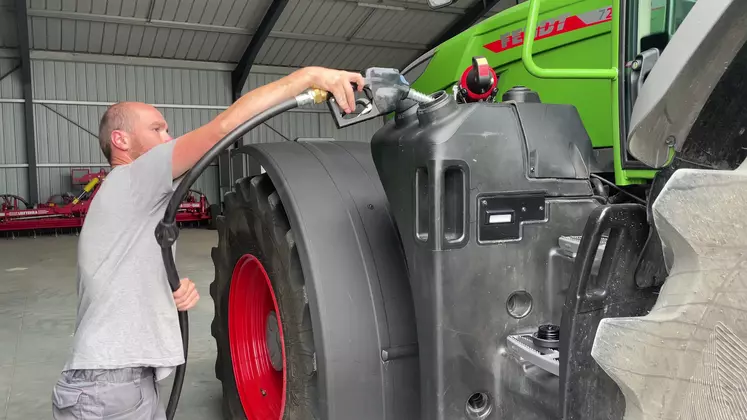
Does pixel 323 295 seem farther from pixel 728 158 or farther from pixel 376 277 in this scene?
pixel 728 158

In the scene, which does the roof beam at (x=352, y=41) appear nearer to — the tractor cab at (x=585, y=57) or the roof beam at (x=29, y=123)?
the roof beam at (x=29, y=123)

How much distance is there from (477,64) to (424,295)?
82 centimetres

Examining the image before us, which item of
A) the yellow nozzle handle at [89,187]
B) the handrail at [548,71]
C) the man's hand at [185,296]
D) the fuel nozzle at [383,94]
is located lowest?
the man's hand at [185,296]

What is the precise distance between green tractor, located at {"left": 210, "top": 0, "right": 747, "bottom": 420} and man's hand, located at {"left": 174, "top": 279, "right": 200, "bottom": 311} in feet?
0.91

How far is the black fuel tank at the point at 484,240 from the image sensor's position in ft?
4.99

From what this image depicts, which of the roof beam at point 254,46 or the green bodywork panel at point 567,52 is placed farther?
the roof beam at point 254,46

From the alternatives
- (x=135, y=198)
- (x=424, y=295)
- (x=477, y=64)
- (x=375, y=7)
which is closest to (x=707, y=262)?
(x=424, y=295)

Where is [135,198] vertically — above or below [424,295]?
above

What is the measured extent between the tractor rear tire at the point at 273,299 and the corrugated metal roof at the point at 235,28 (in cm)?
1093

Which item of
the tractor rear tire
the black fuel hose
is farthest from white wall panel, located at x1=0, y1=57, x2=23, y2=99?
the black fuel hose

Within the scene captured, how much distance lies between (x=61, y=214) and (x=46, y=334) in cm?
791

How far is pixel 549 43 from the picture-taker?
8.55ft

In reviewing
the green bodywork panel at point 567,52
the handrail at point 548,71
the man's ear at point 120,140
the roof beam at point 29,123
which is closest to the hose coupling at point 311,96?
the handrail at point 548,71

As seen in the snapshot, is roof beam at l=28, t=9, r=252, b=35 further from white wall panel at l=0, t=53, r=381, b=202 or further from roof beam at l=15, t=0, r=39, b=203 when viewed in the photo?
white wall panel at l=0, t=53, r=381, b=202
